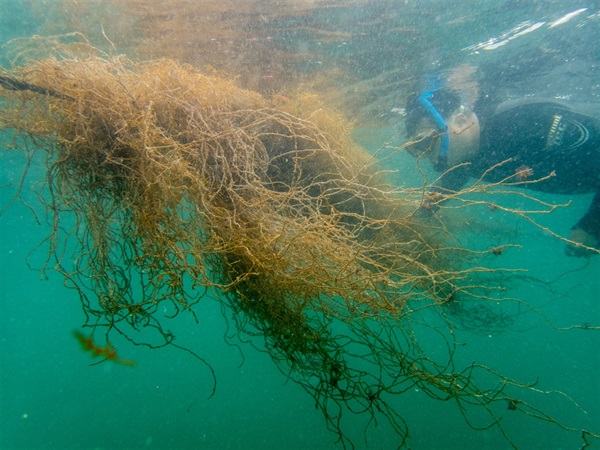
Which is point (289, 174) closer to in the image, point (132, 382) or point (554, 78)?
point (554, 78)

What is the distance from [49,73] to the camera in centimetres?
308

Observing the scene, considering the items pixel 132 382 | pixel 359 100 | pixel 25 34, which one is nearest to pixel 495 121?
pixel 359 100

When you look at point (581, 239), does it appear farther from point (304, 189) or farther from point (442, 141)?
point (304, 189)

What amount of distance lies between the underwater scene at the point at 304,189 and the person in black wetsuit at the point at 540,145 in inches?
1.6

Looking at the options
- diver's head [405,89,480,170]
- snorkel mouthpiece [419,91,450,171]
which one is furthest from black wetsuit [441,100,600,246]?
snorkel mouthpiece [419,91,450,171]

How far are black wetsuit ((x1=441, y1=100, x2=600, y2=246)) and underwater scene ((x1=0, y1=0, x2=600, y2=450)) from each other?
0.04 m

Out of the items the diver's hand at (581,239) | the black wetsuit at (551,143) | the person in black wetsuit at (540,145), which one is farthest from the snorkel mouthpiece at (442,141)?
the diver's hand at (581,239)

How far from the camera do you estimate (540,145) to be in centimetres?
623

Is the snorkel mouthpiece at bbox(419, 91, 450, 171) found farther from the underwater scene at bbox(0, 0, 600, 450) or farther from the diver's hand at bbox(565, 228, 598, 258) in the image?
the diver's hand at bbox(565, 228, 598, 258)

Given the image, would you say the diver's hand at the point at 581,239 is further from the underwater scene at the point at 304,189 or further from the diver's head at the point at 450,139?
the diver's head at the point at 450,139

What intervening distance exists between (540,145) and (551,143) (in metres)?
0.17

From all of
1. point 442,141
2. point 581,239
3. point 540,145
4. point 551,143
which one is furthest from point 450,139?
point 581,239

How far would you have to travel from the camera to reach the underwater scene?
3135 mm

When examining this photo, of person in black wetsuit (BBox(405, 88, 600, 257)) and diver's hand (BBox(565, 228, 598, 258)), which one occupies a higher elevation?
person in black wetsuit (BBox(405, 88, 600, 257))
